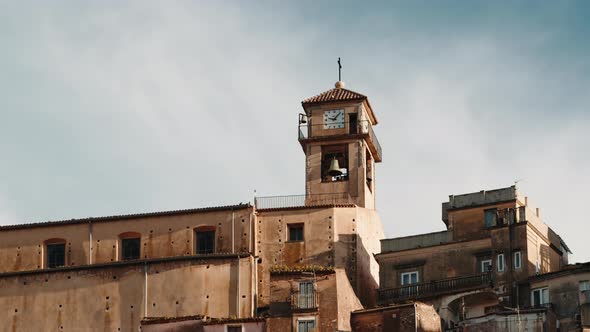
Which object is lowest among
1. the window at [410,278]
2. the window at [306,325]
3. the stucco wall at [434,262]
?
the window at [306,325]

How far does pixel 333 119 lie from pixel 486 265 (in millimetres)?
13988

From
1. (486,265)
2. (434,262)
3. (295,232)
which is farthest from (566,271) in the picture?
(295,232)

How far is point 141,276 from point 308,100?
50.2 feet

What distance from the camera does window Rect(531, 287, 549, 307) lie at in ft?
230

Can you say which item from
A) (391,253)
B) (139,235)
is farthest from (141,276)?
(391,253)

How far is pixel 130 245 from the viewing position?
77750mm

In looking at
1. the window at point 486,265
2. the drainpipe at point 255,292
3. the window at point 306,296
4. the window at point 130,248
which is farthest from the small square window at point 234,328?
the window at point 486,265

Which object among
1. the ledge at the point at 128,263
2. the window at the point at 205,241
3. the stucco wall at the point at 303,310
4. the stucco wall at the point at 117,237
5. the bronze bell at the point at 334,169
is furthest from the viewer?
the bronze bell at the point at 334,169

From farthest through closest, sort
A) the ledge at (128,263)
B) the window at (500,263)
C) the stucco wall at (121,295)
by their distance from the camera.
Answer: the ledge at (128,263) < the stucco wall at (121,295) < the window at (500,263)

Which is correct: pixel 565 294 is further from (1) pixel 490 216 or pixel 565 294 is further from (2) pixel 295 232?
(2) pixel 295 232

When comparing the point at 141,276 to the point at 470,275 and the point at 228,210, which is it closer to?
the point at 228,210

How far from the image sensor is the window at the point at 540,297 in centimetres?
7006

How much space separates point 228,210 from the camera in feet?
251

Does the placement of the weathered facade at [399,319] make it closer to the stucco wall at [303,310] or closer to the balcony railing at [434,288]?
the stucco wall at [303,310]
